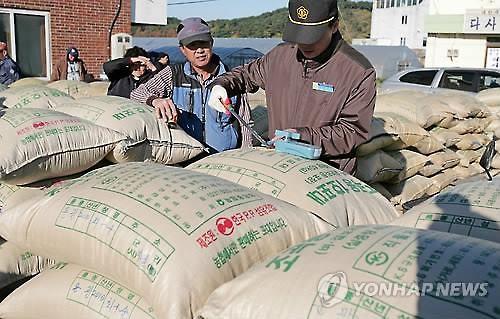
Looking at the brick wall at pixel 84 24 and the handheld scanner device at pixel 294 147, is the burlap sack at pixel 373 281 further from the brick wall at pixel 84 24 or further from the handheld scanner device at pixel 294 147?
the brick wall at pixel 84 24

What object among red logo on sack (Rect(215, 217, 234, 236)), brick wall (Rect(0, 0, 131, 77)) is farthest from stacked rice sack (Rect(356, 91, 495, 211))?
brick wall (Rect(0, 0, 131, 77))

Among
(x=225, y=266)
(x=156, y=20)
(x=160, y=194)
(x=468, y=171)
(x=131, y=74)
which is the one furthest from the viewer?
(x=156, y=20)

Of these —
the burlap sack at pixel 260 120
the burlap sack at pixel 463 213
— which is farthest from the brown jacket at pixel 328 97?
the burlap sack at pixel 260 120

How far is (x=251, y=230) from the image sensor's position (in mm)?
1579

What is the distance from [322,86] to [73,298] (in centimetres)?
122

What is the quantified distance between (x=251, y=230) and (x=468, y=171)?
152 inches

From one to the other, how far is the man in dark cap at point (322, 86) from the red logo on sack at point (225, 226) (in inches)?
25.5

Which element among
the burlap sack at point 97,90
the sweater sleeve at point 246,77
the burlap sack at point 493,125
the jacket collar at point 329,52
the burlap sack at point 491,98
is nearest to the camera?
the jacket collar at point 329,52

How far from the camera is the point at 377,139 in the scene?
3.61 m

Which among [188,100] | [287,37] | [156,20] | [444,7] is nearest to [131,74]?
[188,100]

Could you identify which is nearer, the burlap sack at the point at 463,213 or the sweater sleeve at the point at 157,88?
the burlap sack at the point at 463,213

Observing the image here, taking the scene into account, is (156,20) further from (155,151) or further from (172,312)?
(172,312)

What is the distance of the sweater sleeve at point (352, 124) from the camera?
2129 millimetres

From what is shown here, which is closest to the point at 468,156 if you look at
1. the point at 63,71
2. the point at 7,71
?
the point at 7,71
